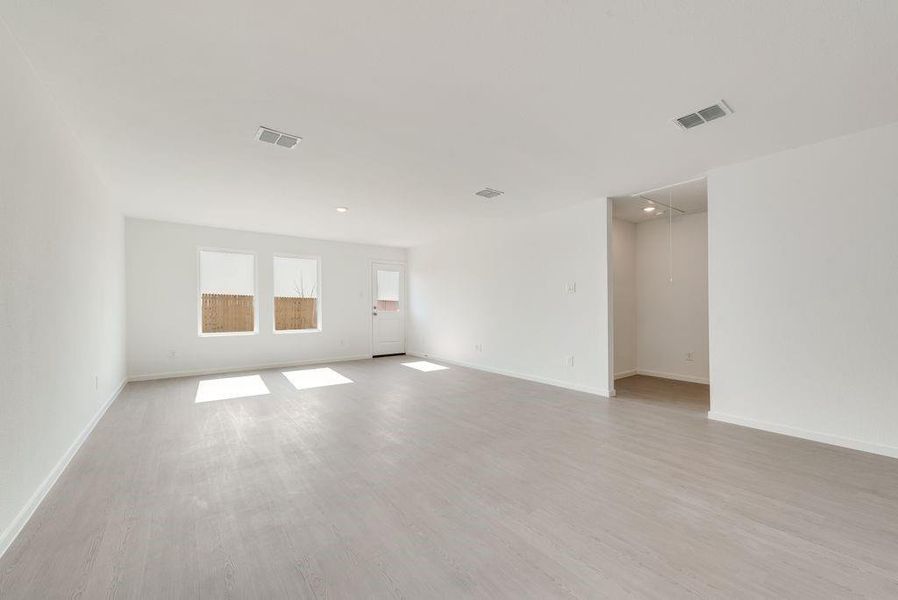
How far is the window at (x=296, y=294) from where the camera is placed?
7109mm

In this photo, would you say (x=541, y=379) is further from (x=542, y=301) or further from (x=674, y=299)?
(x=674, y=299)

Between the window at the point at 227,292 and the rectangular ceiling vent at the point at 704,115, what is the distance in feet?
22.0

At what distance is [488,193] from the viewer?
4.55m

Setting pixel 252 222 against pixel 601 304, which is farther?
pixel 252 222

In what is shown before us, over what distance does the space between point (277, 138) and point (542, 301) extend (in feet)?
13.2

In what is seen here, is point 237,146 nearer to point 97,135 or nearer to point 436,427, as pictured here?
point 97,135

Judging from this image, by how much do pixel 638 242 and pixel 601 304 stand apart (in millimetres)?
2342

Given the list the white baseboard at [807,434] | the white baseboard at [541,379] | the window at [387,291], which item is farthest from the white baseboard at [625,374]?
the window at [387,291]

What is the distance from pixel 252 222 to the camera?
6.02m

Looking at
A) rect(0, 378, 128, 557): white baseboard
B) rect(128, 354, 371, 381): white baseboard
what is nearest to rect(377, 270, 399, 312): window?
rect(128, 354, 371, 381): white baseboard

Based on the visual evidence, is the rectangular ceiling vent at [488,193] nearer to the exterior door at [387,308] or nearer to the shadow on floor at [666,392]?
the shadow on floor at [666,392]

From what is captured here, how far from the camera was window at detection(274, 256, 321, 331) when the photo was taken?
711 centimetres

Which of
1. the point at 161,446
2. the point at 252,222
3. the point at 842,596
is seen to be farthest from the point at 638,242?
the point at 161,446

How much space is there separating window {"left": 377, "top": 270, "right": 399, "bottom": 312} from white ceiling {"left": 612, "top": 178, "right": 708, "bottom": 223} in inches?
193
